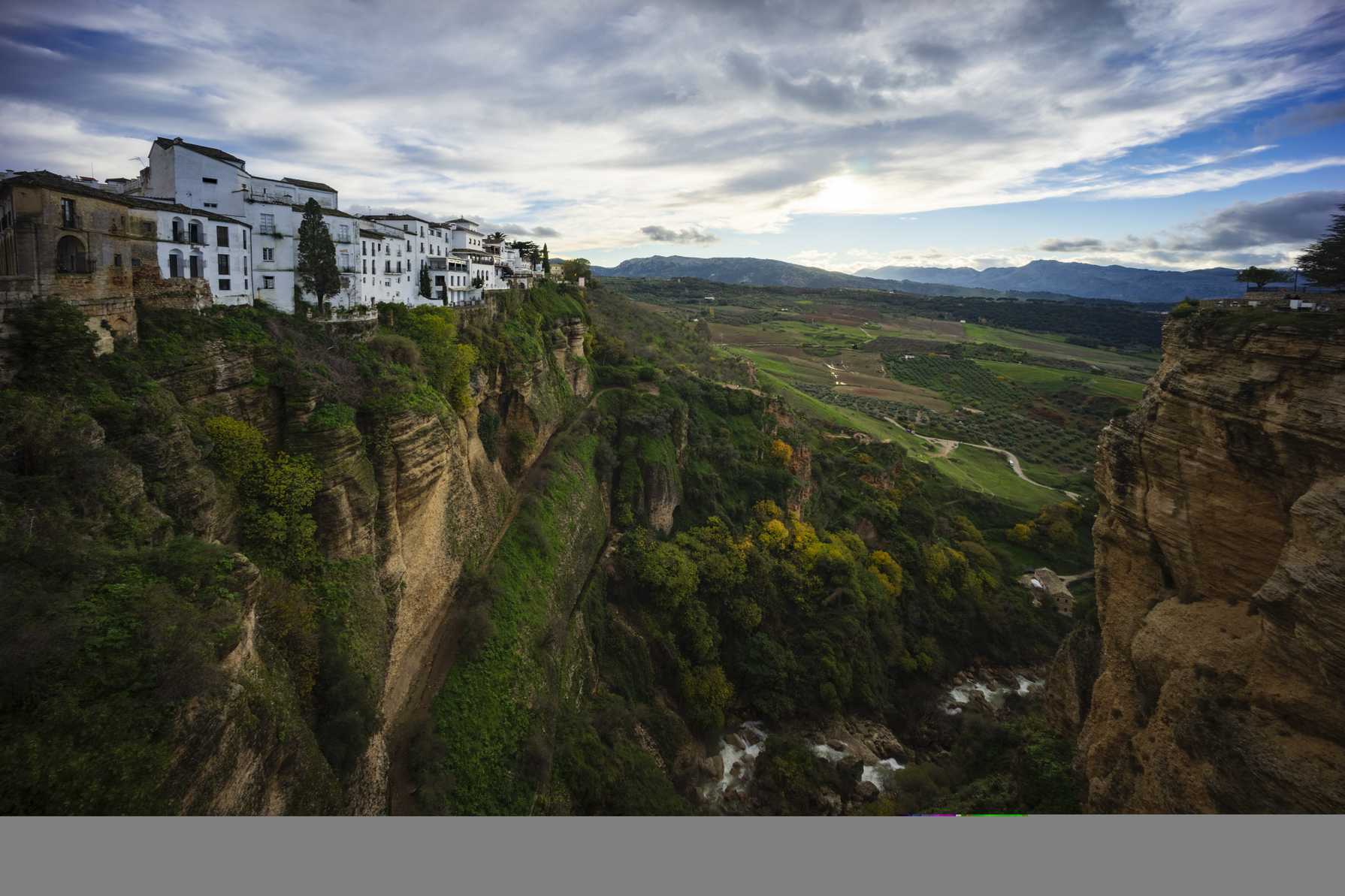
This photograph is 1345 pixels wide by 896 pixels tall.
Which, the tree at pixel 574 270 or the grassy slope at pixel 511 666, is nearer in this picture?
the grassy slope at pixel 511 666

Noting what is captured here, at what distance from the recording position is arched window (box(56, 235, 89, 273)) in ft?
53.2

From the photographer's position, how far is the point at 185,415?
1573cm

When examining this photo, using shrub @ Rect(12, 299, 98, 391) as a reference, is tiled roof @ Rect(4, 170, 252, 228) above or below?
above

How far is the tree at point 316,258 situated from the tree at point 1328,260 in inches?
1325

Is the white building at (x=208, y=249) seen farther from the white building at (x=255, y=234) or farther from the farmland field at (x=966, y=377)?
the farmland field at (x=966, y=377)

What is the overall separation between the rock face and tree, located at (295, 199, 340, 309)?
30.6 metres

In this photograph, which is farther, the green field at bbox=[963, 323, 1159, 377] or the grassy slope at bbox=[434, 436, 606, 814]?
the green field at bbox=[963, 323, 1159, 377]

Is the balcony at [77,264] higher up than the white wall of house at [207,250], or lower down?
lower down

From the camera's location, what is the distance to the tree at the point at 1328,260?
14.9 m

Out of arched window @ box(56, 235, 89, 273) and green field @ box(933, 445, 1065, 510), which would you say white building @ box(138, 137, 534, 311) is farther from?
green field @ box(933, 445, 1065, 510)

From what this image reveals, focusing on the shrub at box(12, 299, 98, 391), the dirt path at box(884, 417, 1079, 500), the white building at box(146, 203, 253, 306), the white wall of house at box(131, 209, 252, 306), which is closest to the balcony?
the white wall of house at box(131, 209, 252, 306)

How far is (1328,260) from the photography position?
15117 mm

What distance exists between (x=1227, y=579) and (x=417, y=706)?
24.8 metres

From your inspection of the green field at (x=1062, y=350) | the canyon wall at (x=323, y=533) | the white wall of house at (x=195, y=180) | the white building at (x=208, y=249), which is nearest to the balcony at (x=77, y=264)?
the white building at (x=208, y=249)
